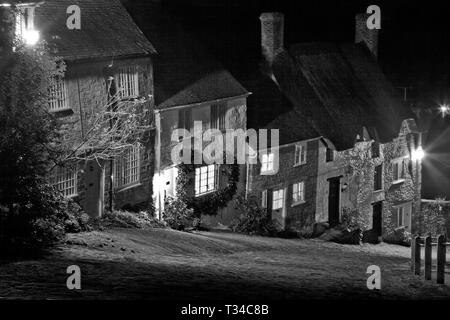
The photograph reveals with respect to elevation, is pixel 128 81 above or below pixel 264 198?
above

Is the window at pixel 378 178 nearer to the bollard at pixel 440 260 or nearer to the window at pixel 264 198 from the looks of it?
the window at pixel 264 198

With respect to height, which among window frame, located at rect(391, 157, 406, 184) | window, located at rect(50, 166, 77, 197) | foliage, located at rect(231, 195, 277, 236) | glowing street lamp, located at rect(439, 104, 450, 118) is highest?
glowing street lamp, located at rect(439, 104, 450, 118)

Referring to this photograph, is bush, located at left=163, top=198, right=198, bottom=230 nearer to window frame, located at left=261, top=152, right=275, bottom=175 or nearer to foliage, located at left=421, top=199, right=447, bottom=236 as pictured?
window frame, located at left=261, top=152, right=275, bottom=175

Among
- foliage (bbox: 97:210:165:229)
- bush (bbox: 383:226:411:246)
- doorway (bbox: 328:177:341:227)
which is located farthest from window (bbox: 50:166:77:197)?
bush (bbox: 383:226:411:246)

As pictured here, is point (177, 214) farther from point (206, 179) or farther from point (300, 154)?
point (300, 154)

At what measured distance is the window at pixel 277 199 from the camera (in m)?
46.0

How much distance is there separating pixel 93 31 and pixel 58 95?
382 cm

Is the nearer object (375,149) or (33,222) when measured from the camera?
(33,222)

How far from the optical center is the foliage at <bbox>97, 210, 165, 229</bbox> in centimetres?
3519

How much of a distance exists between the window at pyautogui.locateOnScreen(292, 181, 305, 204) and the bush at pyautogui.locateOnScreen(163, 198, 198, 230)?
8656 millimetres

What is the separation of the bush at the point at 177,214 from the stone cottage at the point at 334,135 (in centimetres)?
524

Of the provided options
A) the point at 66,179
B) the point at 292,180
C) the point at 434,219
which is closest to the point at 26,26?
the point at 66,179

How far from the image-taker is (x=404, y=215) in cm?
5522
